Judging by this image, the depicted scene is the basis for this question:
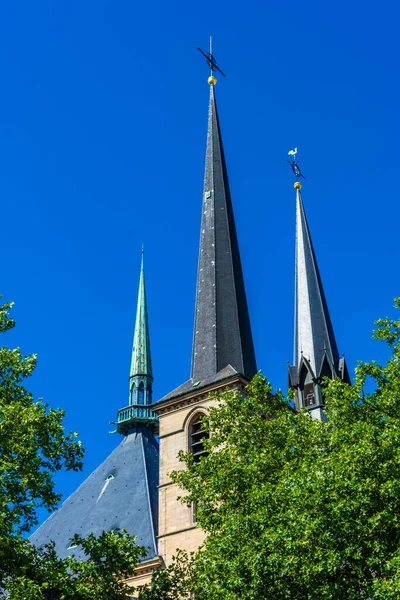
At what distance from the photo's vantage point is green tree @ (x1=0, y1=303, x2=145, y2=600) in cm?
1956

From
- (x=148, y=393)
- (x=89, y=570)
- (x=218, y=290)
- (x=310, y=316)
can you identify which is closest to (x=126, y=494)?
(x=148, y=393)

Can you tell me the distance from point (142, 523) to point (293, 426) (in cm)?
2083

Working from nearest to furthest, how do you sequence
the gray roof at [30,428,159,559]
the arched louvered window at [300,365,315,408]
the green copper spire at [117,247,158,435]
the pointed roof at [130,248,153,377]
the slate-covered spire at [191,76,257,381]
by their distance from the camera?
the slate-covered spire at [191,76,257,381] < the arched louvered window at [300,365,315,408] < the gray roof at [30,428,159,559] < the green copper spire at [117,247,158,435] < the pointed roof at [130,248,153,377]

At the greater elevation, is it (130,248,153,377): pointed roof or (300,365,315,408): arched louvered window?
(130,248,153,377): pointed roof

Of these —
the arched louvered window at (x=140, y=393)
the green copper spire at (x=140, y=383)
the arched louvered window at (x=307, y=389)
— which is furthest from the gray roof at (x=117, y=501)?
the arched louvered window at (x=307, y=389)

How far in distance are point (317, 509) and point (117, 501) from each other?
27.9 metres

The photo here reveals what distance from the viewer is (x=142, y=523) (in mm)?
42219

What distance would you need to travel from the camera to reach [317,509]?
18641mm

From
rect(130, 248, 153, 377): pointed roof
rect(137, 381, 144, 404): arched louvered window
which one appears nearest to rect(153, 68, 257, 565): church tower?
rect(137, 381, 144, 404): arched louvered window

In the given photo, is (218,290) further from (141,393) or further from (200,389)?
(141,393)

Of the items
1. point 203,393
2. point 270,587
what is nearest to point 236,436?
point 270,587

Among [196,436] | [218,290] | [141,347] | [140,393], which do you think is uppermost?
[141,347]

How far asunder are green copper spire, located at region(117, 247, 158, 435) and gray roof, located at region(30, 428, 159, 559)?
723 millimetres

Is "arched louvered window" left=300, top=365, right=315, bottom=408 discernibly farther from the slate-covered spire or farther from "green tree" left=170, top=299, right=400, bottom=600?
"green tree" left=170, top=299, right=400, bottom=600
